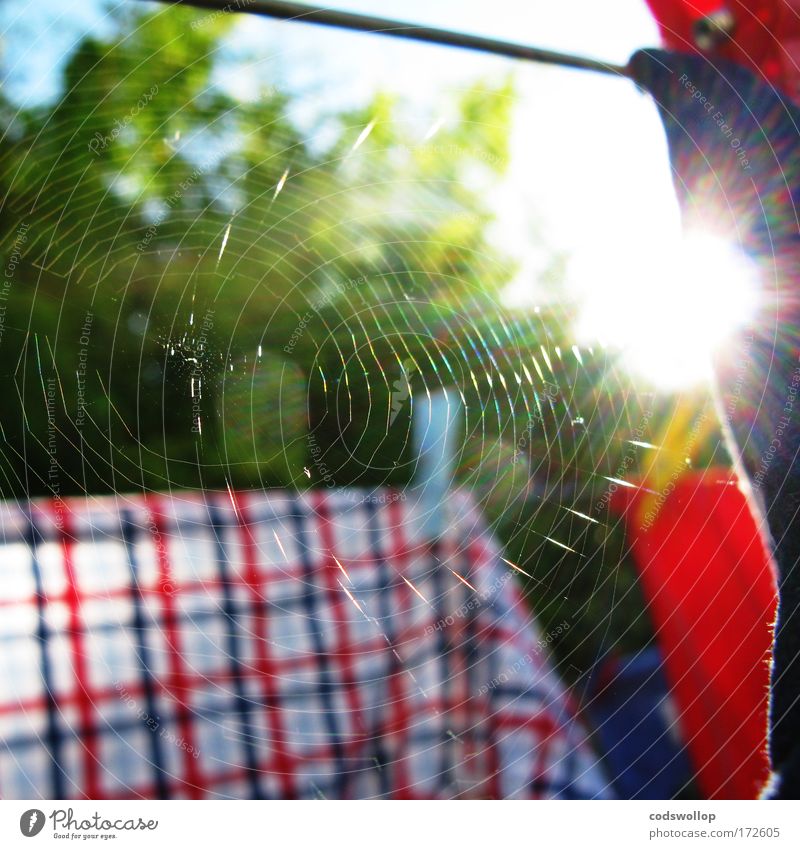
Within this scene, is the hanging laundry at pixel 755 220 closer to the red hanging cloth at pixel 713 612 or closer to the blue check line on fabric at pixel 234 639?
the red hanging cloth at pixel 713 612

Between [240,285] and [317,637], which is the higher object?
[240,285]

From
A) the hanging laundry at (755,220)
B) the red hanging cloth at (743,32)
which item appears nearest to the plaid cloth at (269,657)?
the hanging laundry at (755,220)

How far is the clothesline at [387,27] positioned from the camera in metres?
0.40

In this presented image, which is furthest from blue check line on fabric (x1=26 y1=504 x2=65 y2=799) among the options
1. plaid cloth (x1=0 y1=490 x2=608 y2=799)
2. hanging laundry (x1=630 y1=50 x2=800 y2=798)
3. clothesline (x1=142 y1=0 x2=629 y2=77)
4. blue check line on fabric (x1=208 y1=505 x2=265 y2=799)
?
hanging laundry (x1=630 y1=50 x2=800 y2=798)

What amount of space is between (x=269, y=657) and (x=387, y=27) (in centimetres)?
45

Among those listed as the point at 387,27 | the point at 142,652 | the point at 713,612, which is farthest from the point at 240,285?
the point at 713,612

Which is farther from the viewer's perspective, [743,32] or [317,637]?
[317,637]

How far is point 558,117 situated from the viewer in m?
0.45

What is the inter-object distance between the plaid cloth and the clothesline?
279mm

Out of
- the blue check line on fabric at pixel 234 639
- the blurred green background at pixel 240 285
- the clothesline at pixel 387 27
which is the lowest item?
the blue check line on fabric at pixel 234 639

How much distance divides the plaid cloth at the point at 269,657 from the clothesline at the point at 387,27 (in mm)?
279

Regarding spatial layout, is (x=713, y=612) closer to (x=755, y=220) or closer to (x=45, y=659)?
(x=755, y=220)

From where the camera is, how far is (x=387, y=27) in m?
0.41
